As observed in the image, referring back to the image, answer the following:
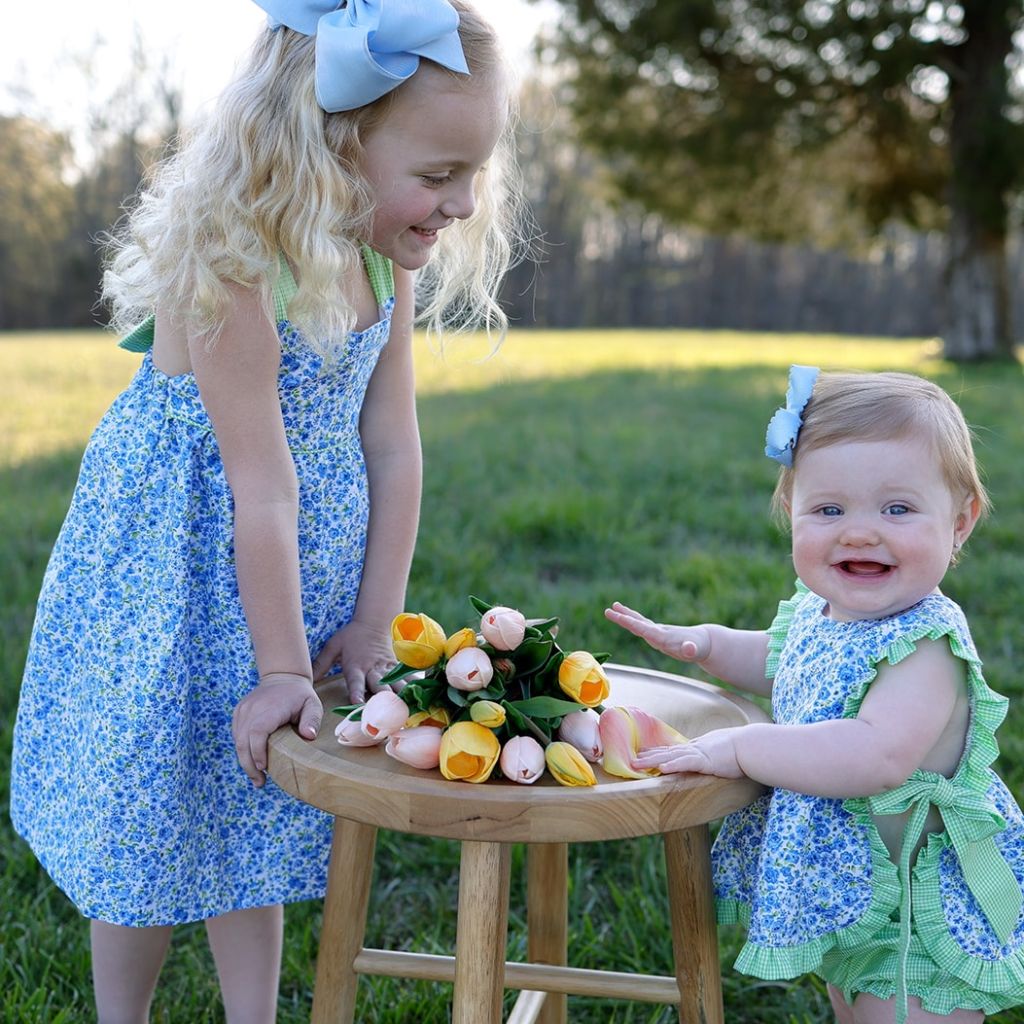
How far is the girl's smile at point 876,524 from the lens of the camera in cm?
134

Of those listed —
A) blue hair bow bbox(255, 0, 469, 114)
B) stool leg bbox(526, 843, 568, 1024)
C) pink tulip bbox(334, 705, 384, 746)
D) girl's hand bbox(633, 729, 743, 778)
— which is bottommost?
stool leg bbox(526, 843, 568, 1024)

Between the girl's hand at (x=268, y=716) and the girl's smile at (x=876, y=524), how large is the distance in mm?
602

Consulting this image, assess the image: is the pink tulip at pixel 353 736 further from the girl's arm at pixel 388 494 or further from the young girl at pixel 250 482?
the girl's arm at pixel 388 494

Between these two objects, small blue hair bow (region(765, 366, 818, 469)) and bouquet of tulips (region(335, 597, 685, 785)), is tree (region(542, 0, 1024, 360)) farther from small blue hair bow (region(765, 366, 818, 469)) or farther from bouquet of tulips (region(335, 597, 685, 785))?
bouquet of tulips (region(335, 597, 685, 785))

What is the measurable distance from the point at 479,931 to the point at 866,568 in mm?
607

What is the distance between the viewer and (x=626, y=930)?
210 centimetres

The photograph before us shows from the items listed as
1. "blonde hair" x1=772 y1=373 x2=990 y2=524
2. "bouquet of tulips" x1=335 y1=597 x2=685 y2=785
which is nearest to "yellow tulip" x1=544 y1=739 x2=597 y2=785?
"bouquet of tulips" x1=335 y1=597 x2=685 y2=785

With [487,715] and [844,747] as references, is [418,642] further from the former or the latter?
[844,747]

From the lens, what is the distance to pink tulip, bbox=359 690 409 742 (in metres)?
1.25

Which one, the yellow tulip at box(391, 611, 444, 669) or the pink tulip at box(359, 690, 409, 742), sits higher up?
the yellow tulip at box(391, 611, 444, 669)

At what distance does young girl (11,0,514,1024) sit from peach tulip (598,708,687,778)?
37 centimetres

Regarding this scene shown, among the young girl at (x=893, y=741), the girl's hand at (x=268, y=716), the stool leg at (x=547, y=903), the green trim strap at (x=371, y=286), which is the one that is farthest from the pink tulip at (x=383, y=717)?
the green trim strap at (x=371, y=286)

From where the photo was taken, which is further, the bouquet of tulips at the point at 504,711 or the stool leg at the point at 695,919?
the stool leg at the point at 695,919

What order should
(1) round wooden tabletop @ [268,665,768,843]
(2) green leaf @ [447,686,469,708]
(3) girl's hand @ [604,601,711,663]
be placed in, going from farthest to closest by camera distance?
(3) girl's hand @ [604,601,711,663], (2) green leaf @ [447,686,469,708], (1) round wooden tabletop @ [268,665,768,843]
